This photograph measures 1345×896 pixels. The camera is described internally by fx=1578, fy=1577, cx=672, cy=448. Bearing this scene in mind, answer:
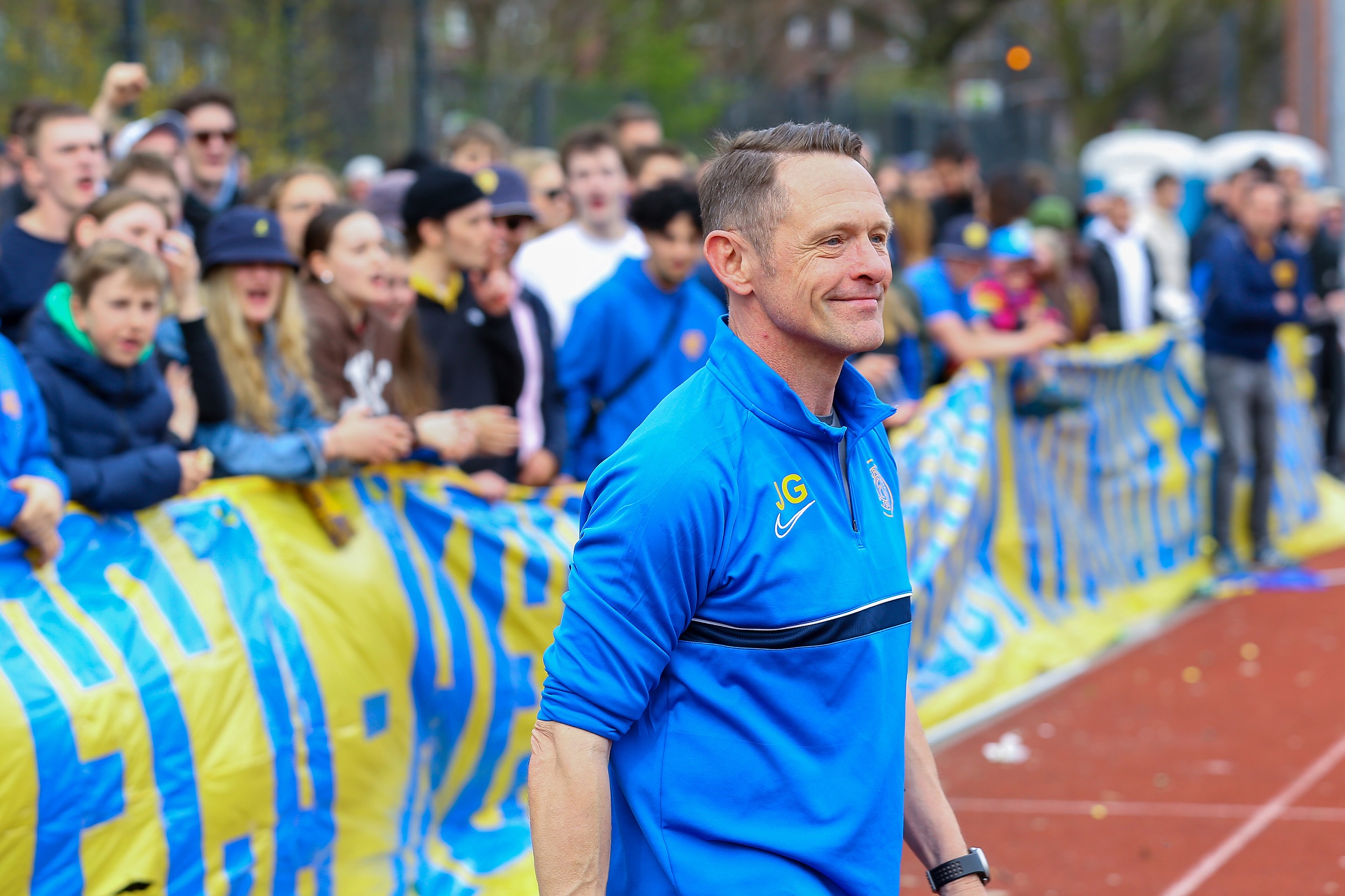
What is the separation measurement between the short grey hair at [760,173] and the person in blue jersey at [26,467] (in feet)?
7.41

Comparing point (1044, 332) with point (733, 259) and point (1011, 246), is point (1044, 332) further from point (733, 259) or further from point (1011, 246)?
point (733, 259)

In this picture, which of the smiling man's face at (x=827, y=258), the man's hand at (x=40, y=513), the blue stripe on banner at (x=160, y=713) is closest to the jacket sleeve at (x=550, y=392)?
the blue stripe on banner at (x=160, y=713)

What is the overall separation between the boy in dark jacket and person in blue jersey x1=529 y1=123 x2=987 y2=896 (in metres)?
2.26

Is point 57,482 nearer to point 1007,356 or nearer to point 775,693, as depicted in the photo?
point 775,693

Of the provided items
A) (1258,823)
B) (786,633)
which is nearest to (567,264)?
(1258,823)

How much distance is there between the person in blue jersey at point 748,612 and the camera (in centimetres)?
221

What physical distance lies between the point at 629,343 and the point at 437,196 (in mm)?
932

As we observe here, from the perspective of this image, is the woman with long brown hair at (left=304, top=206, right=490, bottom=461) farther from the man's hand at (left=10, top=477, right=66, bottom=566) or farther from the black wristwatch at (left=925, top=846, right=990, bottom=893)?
the black wristwatch at (left=925, top=846, right=990, bottom=893)

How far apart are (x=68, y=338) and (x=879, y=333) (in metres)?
2.76

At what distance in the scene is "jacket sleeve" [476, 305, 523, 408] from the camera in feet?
19.6

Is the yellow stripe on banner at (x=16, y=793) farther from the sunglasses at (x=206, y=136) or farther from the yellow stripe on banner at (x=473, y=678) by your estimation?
the sunglasses at (x=206, y=136)

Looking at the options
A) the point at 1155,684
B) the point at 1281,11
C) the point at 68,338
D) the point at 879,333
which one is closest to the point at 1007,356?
the point at 1155,684

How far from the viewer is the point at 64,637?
13.0 feet

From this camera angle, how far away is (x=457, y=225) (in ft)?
19.3
